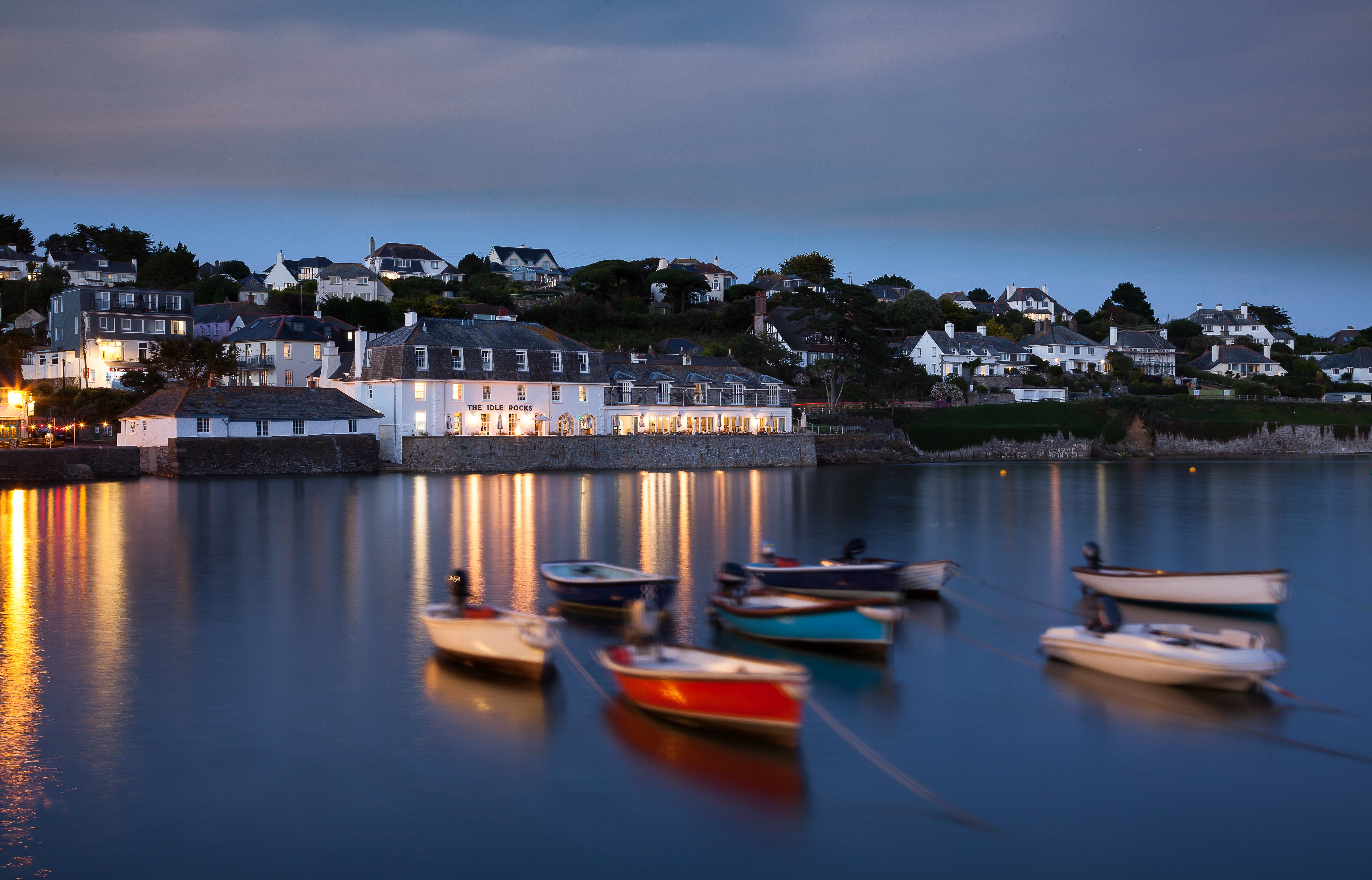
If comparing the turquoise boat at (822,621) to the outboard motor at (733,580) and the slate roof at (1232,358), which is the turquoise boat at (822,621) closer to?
the outboard motor at (733,580)

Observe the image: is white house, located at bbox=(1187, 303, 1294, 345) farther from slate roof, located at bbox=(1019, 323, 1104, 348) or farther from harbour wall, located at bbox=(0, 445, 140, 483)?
harbour wall, located at bbox=(0, 445, 140, 483)

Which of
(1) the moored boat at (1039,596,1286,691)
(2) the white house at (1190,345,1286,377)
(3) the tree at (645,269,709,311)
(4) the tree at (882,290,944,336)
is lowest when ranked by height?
(1) the moored boat at (1039,596,1286,691)

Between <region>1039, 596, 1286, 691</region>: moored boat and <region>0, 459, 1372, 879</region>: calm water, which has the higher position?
<region>1039, 596, 1286, 691</region>: moored boat

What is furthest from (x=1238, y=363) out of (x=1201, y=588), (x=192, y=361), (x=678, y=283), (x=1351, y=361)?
(x=1201, y=588)

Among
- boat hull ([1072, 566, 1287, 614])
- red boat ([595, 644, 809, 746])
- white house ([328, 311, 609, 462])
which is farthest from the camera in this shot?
white house ([328, 311, 609, 462])

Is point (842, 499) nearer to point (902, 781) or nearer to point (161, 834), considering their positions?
point (902, 781)

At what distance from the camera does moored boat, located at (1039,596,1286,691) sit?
48.6 feet

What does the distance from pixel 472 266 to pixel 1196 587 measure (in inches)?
4654

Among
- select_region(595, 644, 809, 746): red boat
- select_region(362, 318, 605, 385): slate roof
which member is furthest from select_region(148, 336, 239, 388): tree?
select_region(595, 644, 809, 746): red boat

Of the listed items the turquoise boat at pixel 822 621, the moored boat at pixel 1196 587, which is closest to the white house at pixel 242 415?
the turquoise boat at pixel 822 621

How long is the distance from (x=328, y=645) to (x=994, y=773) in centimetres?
1226

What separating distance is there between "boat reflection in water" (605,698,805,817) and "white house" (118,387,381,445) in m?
49.1

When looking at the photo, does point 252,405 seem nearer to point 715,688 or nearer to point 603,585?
point 603,585

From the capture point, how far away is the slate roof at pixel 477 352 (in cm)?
6156
